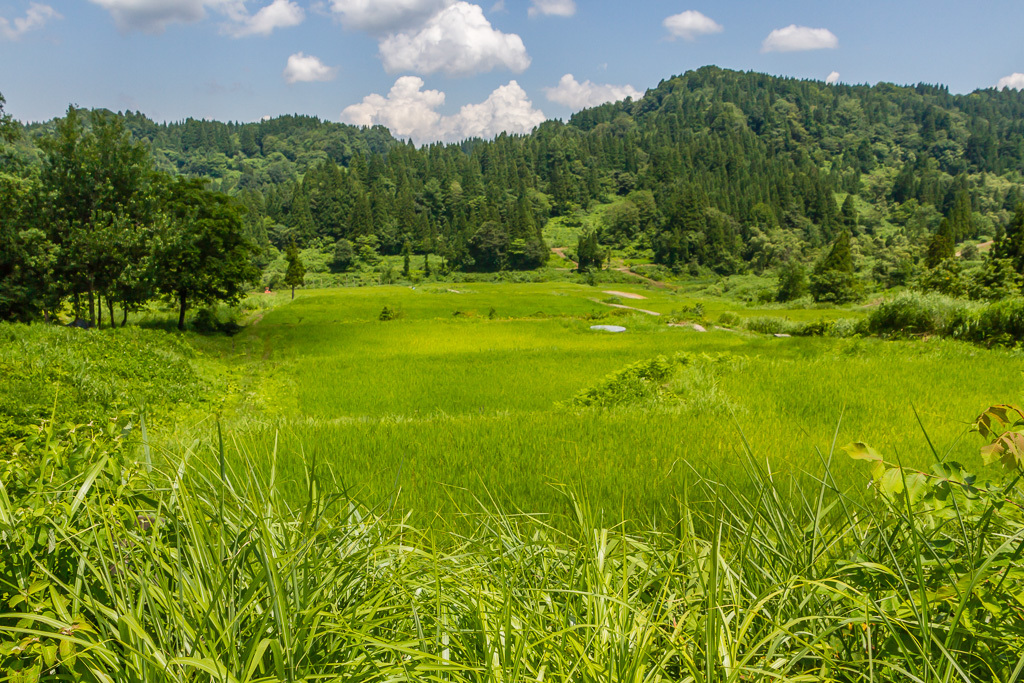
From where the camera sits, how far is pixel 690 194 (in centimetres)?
10388

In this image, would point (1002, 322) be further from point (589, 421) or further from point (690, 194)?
point (690, 194)

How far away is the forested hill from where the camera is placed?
9688 centimetres

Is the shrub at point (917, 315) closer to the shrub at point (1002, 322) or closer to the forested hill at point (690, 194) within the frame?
the shrub at point (1002, 322)

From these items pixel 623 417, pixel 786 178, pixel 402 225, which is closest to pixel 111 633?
pixel 623 417

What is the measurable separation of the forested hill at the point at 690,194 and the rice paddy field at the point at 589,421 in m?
56.4

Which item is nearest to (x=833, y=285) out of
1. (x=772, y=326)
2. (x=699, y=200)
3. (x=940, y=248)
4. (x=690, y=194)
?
(x=940, y=248)

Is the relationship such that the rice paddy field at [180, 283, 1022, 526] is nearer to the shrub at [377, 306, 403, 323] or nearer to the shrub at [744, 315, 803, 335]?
the shrub at [744, 315, 803, 335]

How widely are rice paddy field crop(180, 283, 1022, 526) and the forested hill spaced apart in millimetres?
56393

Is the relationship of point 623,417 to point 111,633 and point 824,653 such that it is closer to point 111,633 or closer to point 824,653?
point 824,653

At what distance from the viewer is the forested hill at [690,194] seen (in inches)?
3814

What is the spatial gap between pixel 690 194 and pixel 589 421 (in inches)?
4225

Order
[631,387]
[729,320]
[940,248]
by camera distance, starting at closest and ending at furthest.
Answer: [631,387], [729,320], [940,248]

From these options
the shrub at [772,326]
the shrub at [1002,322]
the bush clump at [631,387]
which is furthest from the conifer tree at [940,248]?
the bush clump at [631,387]

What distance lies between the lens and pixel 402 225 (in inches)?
4392
